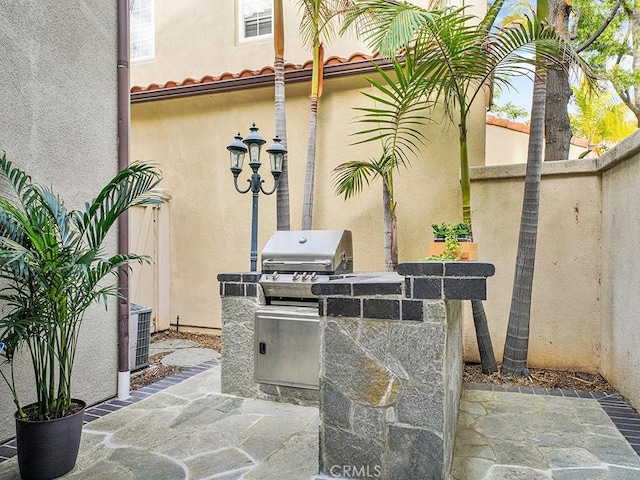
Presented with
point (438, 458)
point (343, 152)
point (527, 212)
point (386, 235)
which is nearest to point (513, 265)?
point (527, 212)

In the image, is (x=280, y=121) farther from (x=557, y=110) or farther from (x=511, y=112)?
(x=511, y=112)

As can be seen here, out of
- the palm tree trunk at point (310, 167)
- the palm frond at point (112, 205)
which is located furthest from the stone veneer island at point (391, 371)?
the palm tree trunk at point (310, 167)

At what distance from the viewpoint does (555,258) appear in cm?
490

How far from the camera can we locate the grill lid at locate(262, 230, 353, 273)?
12.8 feet

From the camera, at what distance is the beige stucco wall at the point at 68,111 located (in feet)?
10.4

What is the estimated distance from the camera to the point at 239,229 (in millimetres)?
6605

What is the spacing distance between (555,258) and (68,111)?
528 cm

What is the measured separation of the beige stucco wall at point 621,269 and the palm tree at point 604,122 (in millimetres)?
9759

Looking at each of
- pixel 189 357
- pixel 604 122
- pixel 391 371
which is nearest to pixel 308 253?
pixel 391 371

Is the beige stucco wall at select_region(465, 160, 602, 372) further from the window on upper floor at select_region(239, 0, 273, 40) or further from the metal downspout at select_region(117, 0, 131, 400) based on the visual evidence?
the window on upper floor at select_region(239, 0, 273, 40)

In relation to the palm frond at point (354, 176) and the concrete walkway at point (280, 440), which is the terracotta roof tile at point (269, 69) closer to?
the palm frond at point (354, 176)

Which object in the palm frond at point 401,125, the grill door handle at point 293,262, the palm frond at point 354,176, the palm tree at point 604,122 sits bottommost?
the grill door handle at point 293,262

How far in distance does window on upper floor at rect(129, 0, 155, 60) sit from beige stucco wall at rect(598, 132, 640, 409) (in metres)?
7.96

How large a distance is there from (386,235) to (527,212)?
62.4 inches
